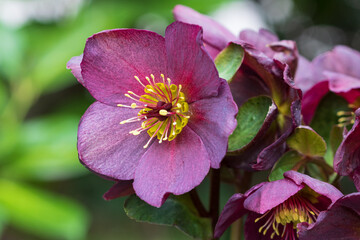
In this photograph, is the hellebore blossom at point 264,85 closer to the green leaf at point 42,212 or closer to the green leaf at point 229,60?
the green leaf at point 229,60

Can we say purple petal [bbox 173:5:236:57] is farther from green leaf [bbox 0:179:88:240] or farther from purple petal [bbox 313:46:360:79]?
green leaf [bbox 0:179:88:240]

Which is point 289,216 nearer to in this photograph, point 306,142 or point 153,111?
point 306,142

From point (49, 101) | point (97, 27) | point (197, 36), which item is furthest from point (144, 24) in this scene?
point (197, 36)

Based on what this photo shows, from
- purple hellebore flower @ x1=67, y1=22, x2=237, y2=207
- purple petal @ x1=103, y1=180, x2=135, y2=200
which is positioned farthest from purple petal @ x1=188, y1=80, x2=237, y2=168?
purple petal @ x1=103, y1=180, x2=135, y2=200

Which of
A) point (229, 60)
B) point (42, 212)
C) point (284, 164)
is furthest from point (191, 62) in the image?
point (42, 212)

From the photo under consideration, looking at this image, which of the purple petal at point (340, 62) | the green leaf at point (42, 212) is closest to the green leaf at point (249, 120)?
the purple petal at point (340, 62)

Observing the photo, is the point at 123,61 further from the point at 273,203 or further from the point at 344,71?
the point at 344,71

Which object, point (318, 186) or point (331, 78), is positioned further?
point (331, 78)
